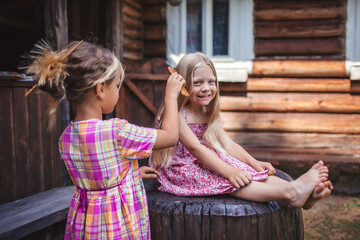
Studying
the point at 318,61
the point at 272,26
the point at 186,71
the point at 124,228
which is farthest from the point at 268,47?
the point at 124,228

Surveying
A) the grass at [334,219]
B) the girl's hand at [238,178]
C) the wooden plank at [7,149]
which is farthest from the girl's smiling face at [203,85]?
the grass at [334,219]

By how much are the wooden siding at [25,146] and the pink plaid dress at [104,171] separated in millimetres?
1676

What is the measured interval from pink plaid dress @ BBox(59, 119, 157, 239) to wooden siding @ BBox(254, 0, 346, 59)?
3.61 m

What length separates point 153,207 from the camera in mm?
1771

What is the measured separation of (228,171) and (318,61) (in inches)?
128

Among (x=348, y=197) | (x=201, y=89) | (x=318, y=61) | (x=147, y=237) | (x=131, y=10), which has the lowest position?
(x=348, y=197)

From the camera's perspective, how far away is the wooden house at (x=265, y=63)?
4.36 meters

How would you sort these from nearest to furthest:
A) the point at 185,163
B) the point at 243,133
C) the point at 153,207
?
the point at 153,207
the point at 185,163
the point at 243,133

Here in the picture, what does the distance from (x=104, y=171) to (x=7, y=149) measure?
6.09 ft

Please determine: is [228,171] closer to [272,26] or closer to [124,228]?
[124,228]

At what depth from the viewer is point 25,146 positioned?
9.99ft

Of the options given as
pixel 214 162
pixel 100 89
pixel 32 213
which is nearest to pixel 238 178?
pixel 214 162

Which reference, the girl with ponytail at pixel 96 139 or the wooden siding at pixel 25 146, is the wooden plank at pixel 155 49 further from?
the girl with ponytail at pixel 96 139

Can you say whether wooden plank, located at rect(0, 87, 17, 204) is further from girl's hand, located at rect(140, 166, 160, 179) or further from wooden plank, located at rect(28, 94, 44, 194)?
girl's hand, located at rect(140, 166, 160, 179)
